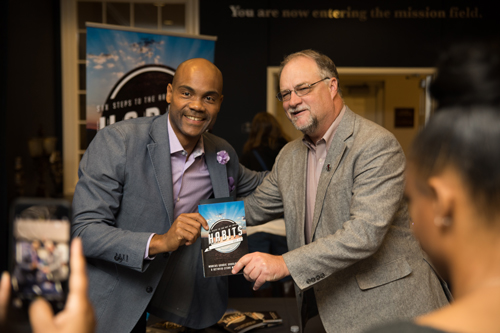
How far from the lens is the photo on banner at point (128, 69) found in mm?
3568

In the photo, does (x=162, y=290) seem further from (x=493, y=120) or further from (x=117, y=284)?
(x=493, y=120)

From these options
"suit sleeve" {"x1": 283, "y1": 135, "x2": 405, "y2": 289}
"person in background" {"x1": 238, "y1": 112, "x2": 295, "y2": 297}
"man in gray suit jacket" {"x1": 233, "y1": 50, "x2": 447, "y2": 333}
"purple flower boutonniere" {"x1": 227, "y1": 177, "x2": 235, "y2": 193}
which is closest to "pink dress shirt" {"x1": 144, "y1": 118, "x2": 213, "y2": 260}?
"purple flower boutonniere" {"x1": 227, "y1": 177, "x2": 235, "y2": 193}

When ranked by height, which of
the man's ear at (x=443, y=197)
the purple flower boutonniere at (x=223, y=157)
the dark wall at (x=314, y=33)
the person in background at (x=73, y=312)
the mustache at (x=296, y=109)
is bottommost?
the person in background at (x=73, y=312)

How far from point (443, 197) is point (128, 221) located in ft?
4.83

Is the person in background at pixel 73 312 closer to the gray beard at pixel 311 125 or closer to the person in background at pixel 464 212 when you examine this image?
the person in background at pixel 464 212

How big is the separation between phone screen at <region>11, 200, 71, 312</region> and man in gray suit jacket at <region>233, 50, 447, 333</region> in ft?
3.30

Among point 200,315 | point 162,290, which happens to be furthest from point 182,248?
point 200,315

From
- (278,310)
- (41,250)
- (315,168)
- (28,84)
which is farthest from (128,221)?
(28,84)

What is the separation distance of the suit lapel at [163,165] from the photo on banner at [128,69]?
171cm

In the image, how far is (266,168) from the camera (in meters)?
3.87

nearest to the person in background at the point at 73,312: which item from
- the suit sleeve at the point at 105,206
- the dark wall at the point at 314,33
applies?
the suit sleeve at the point at 105,206

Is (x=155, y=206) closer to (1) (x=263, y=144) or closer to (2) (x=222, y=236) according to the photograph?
(2) (x=222, y=236)

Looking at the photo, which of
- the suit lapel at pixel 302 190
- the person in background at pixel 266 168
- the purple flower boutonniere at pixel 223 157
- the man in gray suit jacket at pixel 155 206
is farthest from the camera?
the person in background at pixel 266 168

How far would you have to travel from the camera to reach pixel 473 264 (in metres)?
0.69
